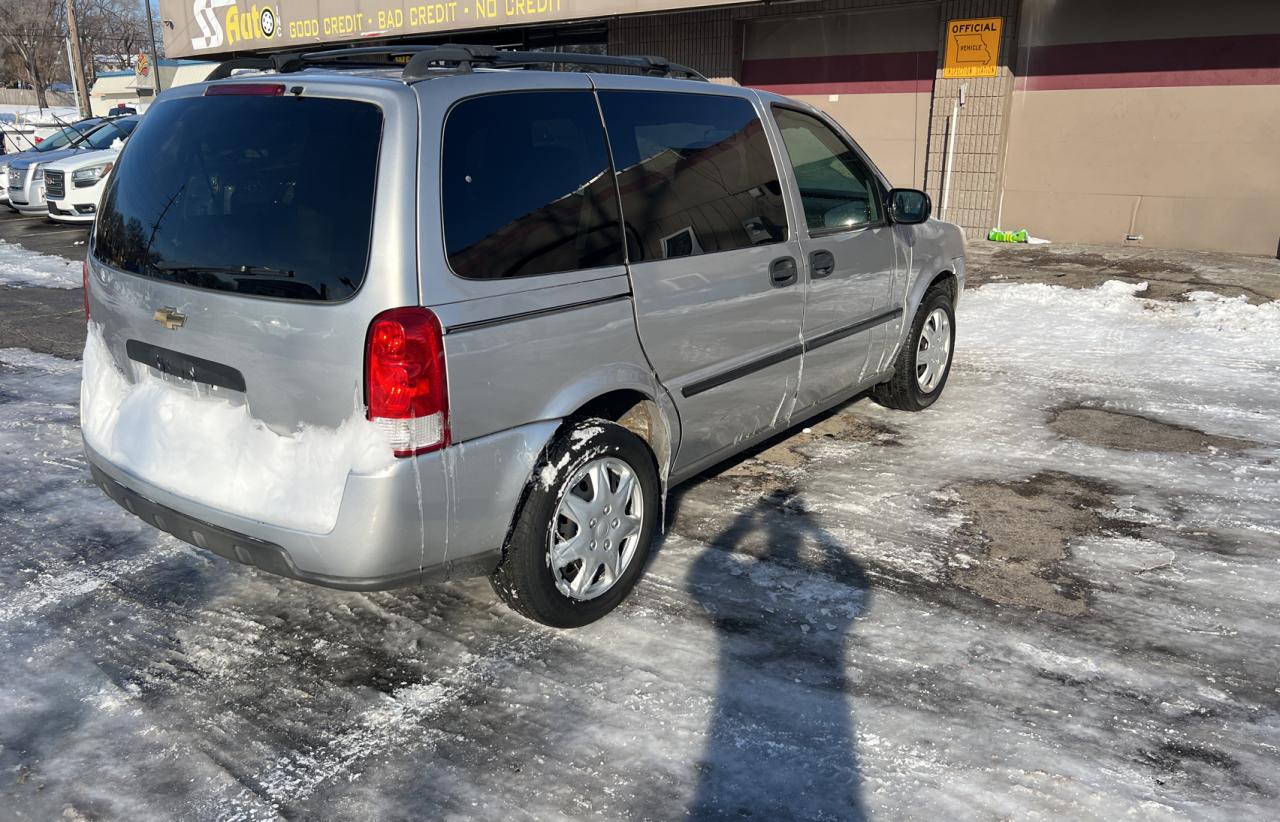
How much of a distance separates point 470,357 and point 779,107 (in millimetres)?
2381

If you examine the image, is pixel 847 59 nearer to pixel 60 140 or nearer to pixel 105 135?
pixel 105 135

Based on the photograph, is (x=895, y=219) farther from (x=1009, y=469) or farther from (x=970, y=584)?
(x=970, y=584)

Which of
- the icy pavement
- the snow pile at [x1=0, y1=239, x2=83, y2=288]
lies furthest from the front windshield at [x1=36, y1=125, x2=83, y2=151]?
the icy pavement

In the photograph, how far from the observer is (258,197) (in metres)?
2.94

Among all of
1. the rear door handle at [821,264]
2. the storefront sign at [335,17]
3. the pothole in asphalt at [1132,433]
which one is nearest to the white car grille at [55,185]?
the storefront sign at [335,17]

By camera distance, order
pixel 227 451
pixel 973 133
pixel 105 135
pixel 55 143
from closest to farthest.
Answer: pixel 227 451 → pixel 973 133 → pixel 105 135 → pixel 55 143

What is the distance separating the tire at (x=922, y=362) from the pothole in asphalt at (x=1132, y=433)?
29.2 inches

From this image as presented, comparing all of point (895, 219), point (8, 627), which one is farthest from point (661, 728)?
point (895, 219)

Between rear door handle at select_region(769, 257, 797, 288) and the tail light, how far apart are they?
6.07 feet

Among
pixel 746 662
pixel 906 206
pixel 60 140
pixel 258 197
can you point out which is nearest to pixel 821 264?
pixel 906 206

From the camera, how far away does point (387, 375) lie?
2.75 m

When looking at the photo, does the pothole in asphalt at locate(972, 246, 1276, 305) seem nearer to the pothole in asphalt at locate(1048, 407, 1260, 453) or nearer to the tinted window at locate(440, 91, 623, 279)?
the pothole in asphalt at locate(1048, 407, 1260, 453)

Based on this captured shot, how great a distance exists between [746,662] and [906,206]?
2.92 meters

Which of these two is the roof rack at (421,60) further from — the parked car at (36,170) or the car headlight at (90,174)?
the parked car at (36,170)
